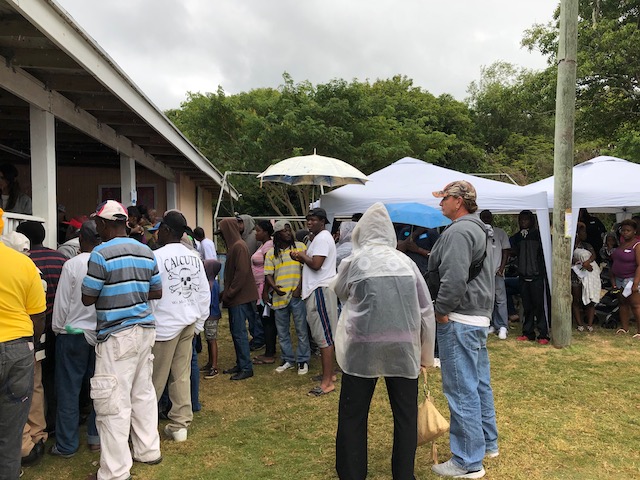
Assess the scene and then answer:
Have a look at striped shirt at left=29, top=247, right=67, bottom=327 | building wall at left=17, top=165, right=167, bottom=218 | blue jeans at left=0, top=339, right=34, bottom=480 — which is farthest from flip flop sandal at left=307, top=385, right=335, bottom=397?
building wall at left=17, top=165, right=167, bottom=218

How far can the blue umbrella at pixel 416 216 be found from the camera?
650 centimetres

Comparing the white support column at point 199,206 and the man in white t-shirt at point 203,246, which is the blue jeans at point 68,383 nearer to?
the man in white t-shirt at point 203,246

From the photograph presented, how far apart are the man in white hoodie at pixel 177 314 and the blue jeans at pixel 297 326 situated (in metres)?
1.76

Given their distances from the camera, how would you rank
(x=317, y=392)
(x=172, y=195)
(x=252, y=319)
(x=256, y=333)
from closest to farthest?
(x=317, y=392) < (x=252, y=319) < (x=256, y=333) < (x=172, y=195)

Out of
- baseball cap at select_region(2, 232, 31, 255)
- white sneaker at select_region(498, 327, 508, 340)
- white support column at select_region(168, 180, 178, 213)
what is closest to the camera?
baseball cap at select_region(2, 232, 31, 255)

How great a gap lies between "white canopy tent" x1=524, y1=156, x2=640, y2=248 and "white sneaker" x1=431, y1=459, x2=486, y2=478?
463cm

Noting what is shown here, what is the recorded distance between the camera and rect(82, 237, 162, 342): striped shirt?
3.17 meters

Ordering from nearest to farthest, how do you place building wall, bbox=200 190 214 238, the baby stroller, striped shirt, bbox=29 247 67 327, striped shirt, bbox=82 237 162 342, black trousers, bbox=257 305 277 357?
striped shirt, bbox=82 237 162 342, striped shirt, bbox=29 247 67 327, black trousers, bbox=257 305 277 357, the baby stroller, building wall, bbox=200 190 214 238

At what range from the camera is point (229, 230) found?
18.1 ft

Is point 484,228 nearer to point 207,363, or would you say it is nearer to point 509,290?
point 207,363

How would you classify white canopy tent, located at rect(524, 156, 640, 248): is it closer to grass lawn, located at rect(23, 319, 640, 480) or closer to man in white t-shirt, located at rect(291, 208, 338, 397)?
grass lawn, located at rect(23, 319, 640, 480)

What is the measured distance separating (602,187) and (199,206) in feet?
32.2

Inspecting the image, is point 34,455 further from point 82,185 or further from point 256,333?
point 82,185

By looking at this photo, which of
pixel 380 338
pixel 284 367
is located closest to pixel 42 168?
pixel 284 367
